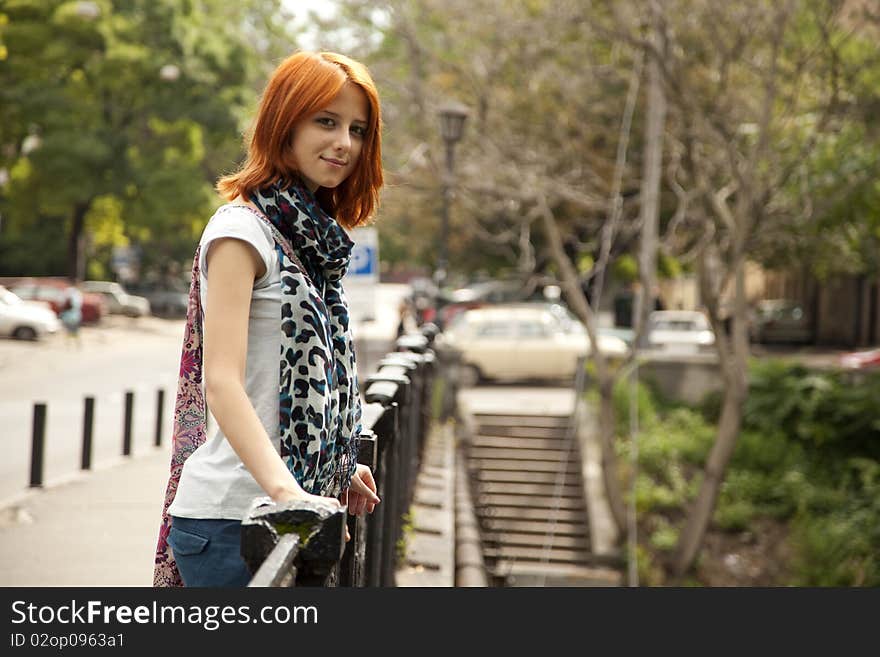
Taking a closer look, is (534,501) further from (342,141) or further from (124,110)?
(124,110)

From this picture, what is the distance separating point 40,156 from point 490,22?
23.9 meters

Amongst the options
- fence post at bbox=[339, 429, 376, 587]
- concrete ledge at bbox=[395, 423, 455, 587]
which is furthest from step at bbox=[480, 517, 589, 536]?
fence post at bbox=[339, 429, 376, 587]

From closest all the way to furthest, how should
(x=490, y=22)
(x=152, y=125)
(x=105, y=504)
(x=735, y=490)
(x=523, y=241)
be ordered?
1. (x=105, y=504)
2. (x=523, y=241)
3. (x=490, y=22)
4. (x=735, y=490)
5. (x=152, y=125)

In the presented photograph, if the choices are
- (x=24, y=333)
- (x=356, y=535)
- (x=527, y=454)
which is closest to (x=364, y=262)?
(x=527, y=454)

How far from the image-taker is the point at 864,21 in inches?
501

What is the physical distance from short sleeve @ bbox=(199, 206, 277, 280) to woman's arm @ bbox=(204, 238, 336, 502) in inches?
1.8

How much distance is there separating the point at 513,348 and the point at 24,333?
536 inches

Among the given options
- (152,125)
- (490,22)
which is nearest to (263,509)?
(490,22)

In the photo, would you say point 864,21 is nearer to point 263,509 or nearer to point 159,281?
point 263,509

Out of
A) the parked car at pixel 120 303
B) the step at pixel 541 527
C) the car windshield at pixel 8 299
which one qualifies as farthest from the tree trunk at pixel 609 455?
the parked car at pixel 120 303

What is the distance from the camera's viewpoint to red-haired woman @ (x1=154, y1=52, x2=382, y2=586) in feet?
6.64

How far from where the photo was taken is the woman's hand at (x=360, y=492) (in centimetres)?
261

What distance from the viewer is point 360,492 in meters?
2.63

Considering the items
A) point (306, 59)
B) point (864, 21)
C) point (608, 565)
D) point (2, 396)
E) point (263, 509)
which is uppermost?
point (864, 21)
